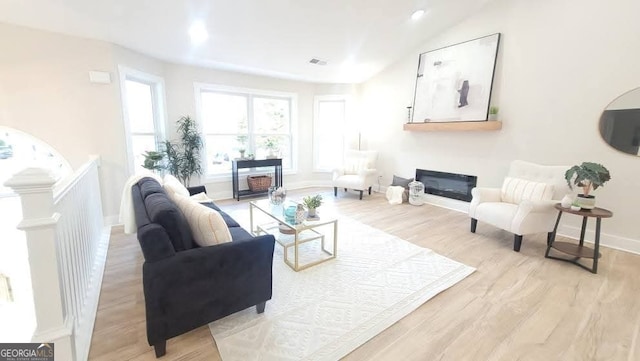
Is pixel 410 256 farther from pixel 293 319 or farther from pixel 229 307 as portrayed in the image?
pixel 229 307

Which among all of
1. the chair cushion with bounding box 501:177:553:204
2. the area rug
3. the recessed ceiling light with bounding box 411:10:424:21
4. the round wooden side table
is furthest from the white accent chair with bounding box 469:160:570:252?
the recessed ceiling light with bounding box 411:10:424:21

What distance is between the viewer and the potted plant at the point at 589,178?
2533 mm

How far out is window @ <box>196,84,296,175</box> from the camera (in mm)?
5148

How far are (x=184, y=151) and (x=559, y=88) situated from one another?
5681 millimetres

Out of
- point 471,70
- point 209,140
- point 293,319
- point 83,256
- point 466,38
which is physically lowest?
point 293,319

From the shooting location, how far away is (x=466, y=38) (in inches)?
167

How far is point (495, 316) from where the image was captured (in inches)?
77.5

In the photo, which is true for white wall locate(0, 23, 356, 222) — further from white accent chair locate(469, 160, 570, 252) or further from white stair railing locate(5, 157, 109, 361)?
white accent chair locate(469, 160, 570, 252)

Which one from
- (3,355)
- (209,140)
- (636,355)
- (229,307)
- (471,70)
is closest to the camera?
(3,355)

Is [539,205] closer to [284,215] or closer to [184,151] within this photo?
[284,215]

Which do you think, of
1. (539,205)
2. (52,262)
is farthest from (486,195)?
(52,262)

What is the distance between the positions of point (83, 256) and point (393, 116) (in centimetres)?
519

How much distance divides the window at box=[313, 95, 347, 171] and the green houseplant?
2.73m

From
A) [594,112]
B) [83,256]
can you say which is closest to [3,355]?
[83,256]
